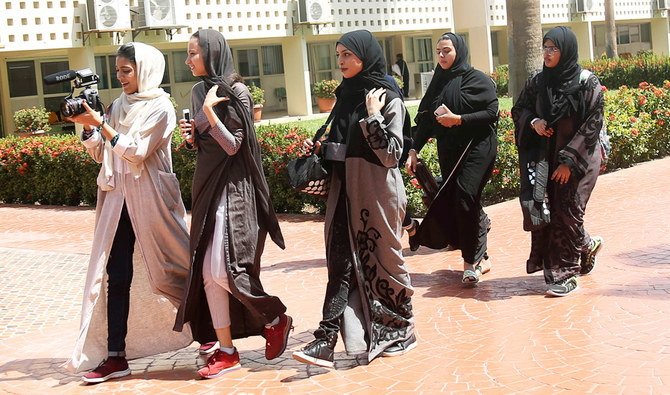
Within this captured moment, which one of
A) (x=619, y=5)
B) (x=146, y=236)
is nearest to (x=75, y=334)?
(x=146, y=236)

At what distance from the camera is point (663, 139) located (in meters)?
14.1

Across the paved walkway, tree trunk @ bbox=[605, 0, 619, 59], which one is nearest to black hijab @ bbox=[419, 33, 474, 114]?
the paved walkway

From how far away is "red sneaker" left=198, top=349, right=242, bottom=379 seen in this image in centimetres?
518

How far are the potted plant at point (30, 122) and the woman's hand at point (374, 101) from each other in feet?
56.5

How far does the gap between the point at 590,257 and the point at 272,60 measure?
73.1 ft

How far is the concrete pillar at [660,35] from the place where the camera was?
3856 centimetres

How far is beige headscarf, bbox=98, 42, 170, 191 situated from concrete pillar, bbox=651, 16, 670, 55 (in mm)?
37170

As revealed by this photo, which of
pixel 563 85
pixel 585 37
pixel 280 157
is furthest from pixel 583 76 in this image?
pixel 585 37

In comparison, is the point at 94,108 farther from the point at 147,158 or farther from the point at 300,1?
the point at 300,1

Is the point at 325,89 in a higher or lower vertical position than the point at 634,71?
higher

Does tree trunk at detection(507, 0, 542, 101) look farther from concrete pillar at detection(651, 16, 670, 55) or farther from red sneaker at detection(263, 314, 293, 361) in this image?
concrete pillar at detection(651, 16, 670, 55)

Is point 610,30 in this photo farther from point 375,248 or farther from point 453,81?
point 375,248

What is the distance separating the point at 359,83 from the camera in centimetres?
525

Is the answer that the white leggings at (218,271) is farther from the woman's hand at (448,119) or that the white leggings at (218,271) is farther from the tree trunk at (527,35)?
the tree trunk at (527,35)
